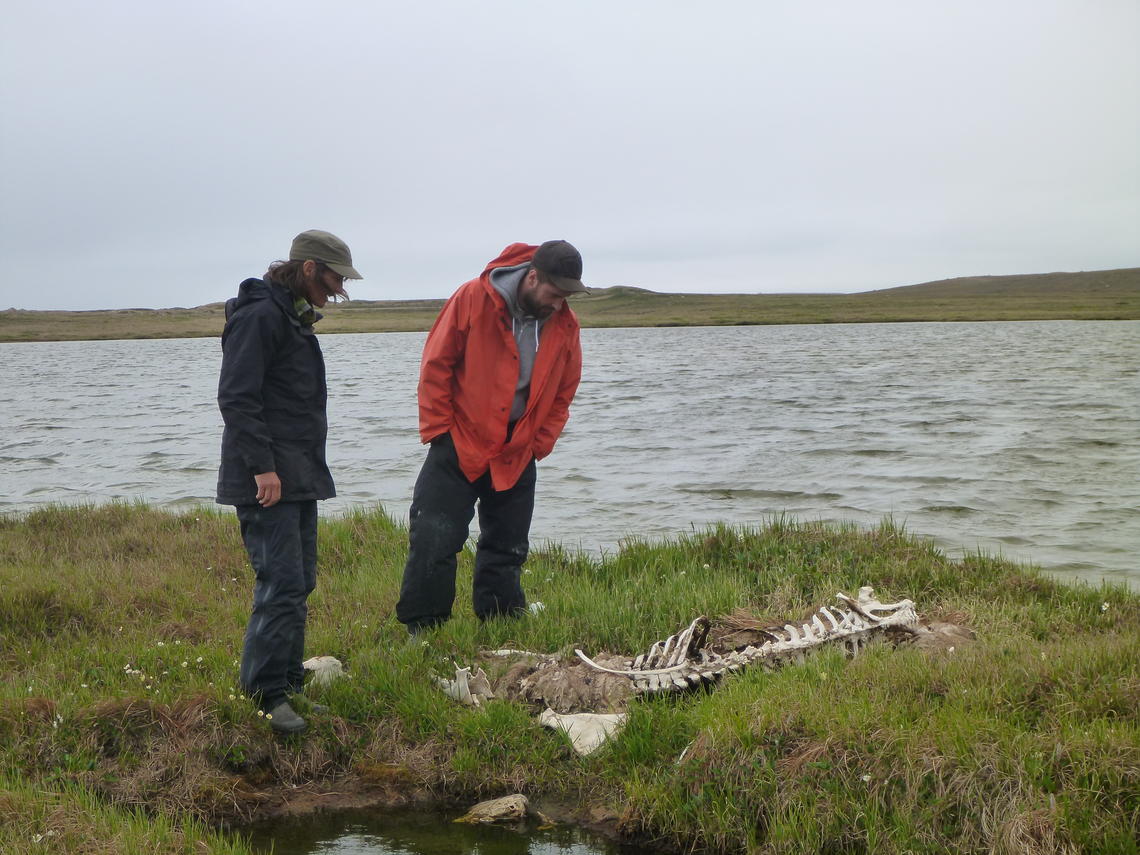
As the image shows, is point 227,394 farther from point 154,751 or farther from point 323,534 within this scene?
point 323,534

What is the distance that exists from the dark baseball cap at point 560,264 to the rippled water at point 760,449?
4.86 m

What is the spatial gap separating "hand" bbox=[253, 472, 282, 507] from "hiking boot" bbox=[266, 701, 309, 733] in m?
1.07

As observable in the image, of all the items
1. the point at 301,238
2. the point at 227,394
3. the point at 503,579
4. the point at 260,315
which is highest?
the point at 301,238

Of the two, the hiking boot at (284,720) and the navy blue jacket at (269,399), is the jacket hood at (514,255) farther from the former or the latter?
the hiking boot at (284,720)

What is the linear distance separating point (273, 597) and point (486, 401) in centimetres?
174

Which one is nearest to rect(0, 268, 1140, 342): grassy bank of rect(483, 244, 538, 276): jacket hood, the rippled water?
the rippled water

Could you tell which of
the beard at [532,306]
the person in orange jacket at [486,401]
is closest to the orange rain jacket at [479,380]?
the person in orange jacket at [486,401]

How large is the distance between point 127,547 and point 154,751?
17.0ft

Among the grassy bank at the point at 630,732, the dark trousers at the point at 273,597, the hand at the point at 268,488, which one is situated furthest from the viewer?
the dark trousers at the point at 273,597

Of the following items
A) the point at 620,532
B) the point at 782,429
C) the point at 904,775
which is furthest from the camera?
the point at 782,429

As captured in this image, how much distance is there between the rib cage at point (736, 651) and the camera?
5.35m

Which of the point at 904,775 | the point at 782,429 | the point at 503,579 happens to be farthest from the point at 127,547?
the point at 782,429

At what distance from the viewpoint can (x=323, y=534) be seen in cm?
995

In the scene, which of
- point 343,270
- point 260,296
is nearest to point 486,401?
point 343,270
